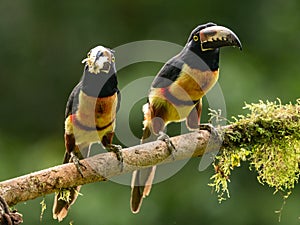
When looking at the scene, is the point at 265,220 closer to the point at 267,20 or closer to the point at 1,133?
the point at 267,20

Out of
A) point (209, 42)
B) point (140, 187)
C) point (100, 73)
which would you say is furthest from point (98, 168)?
point (209, 42)

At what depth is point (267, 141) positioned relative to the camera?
10.3ft

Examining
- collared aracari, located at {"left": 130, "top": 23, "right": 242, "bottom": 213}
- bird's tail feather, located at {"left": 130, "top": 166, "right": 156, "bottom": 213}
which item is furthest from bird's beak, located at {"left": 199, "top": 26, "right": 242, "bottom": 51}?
Result: bird's tail feather, located at {"left": 130, "top": 166, "right": 156, "bottom": 213}

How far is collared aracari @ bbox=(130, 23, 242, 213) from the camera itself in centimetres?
317

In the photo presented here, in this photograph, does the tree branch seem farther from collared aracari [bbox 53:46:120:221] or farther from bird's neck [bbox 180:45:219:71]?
bird's neck [bbox 180:45:219:71]

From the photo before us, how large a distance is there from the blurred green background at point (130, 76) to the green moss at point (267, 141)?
2097 millimetres

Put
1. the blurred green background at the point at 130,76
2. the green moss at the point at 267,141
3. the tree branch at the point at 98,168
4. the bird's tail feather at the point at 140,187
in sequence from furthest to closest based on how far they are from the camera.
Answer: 1. the blurred green background at the point at 130,76
2. the bird's tail feather at the point at 140,187
3. the green moss at the point at 267,141
4. the tree branch at the point at 98,168

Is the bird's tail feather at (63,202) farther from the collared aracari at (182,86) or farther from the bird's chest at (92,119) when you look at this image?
the collared aracari at (182,86)

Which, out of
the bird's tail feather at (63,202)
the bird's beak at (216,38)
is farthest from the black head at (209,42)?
the bird's tail feather at (63,202)

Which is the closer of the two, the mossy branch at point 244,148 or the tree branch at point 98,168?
the tree branch at point 98,168


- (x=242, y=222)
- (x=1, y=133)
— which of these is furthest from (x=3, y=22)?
(x=242, y=222)

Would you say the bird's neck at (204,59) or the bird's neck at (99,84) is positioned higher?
the bird's neck at (204,59)

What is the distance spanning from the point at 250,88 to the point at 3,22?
237 centimetres

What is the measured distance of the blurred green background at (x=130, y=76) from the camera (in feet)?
17.8
